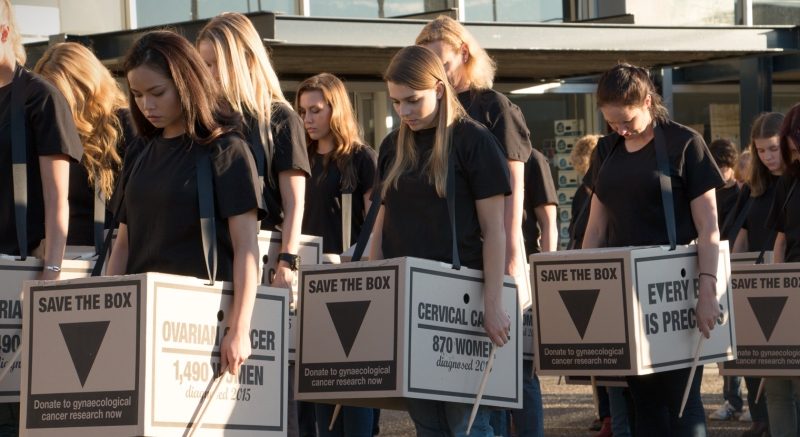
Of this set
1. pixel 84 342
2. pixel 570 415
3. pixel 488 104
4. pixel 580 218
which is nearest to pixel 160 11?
pixel 570 415

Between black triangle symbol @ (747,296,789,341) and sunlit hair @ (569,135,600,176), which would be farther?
sunlit hair @ (569,135,600,176)

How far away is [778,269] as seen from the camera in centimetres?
655

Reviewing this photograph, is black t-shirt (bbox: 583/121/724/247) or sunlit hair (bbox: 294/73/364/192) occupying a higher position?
sunlit hair (bbox: 294/73/364/192)

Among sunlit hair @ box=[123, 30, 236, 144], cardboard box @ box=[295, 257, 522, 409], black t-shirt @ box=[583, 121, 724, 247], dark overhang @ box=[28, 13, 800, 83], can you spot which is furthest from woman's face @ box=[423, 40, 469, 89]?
dark overhang @ box=[28, 13, 800, 83]

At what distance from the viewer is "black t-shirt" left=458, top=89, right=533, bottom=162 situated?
593 centimetres

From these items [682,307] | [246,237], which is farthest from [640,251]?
[246,237]

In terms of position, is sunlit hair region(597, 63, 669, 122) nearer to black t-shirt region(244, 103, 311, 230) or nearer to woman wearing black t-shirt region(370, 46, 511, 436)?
woman wearing black t-shirt region(370, 46, 511, 436)

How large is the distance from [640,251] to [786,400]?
7.01 feet

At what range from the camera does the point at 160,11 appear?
13.6m

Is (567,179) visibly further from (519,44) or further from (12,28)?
(12,28)

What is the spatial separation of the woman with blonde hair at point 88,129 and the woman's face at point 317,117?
3.60ft

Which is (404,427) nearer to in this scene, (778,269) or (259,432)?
(778,269)

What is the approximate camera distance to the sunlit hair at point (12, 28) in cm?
515

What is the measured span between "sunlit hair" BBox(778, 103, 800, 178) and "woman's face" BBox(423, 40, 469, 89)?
1646mm
